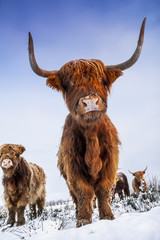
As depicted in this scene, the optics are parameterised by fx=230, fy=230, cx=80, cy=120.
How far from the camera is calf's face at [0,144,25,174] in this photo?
17.2ft

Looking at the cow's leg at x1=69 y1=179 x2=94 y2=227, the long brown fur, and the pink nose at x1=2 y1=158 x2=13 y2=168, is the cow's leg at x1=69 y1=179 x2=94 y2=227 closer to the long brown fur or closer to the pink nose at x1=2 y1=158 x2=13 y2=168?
the long brown fur

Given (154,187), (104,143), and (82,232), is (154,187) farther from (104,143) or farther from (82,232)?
(82,232)

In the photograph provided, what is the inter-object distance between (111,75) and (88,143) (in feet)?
3.22

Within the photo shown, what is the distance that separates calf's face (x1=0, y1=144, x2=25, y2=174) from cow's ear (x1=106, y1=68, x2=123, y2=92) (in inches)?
128

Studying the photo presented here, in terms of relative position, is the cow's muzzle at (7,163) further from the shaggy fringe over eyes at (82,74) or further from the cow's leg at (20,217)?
the shaggy fringe over eyes at (82,74)

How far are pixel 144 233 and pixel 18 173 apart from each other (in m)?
4.56

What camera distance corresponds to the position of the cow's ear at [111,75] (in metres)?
3.15

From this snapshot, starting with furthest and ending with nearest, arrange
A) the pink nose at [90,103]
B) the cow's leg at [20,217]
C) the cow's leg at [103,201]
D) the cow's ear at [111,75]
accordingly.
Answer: the cow's leg at [20,217], the cow's ear at [111,75], the cow's leg at [103,201], the pink nose at [90,103]

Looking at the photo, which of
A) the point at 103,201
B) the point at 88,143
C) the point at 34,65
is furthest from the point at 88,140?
the point at 34,65

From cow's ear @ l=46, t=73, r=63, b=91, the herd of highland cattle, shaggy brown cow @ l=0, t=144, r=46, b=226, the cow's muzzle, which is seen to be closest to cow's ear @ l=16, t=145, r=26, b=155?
shaggy brown cow @ l=0, t=144, r=46, b=226

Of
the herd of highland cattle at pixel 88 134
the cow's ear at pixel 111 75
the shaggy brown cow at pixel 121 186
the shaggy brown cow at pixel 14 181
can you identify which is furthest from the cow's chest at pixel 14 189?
the shaggy brown cow at pixel 121 186

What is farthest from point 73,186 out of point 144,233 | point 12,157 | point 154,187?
point 154,187

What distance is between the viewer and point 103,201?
316cm

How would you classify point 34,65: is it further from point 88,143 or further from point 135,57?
point 135,57
